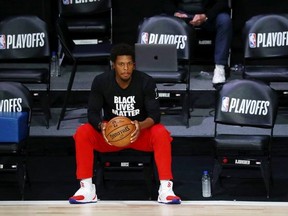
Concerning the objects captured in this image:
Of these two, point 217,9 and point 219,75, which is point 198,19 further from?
point 219,75

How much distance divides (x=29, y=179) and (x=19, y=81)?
1055 mm

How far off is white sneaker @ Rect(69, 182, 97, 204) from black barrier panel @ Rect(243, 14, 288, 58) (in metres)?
2.32

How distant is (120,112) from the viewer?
243 inches

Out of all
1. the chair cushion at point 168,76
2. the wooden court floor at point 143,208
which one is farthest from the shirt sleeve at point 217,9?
the wooden court floor at point 143,208

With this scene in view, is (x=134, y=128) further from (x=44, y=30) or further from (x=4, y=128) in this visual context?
(x=44, y=30)

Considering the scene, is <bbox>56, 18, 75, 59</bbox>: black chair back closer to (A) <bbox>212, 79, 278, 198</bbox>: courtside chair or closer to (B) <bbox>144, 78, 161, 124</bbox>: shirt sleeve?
(B) <bbox>144, 78, 161, 124</bbox>: shirt sleeve

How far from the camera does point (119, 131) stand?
5809 mm

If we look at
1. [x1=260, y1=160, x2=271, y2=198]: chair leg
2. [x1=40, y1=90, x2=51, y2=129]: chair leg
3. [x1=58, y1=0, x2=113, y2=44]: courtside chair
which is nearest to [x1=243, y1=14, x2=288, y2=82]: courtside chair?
[x1=260, y1=160, x2=271, y2=198]: chair leg

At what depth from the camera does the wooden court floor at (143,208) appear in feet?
18.3

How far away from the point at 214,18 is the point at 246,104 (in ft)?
5.49

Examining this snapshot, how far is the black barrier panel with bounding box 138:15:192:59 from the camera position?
7461mm

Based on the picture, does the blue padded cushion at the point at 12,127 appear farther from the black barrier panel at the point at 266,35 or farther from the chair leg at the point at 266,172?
the black barrier panel at the point at 266,35

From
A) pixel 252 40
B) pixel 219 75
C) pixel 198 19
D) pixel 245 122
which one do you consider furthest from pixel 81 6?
→ pixel 245 122

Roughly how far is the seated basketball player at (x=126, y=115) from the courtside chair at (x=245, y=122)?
1.82ft
